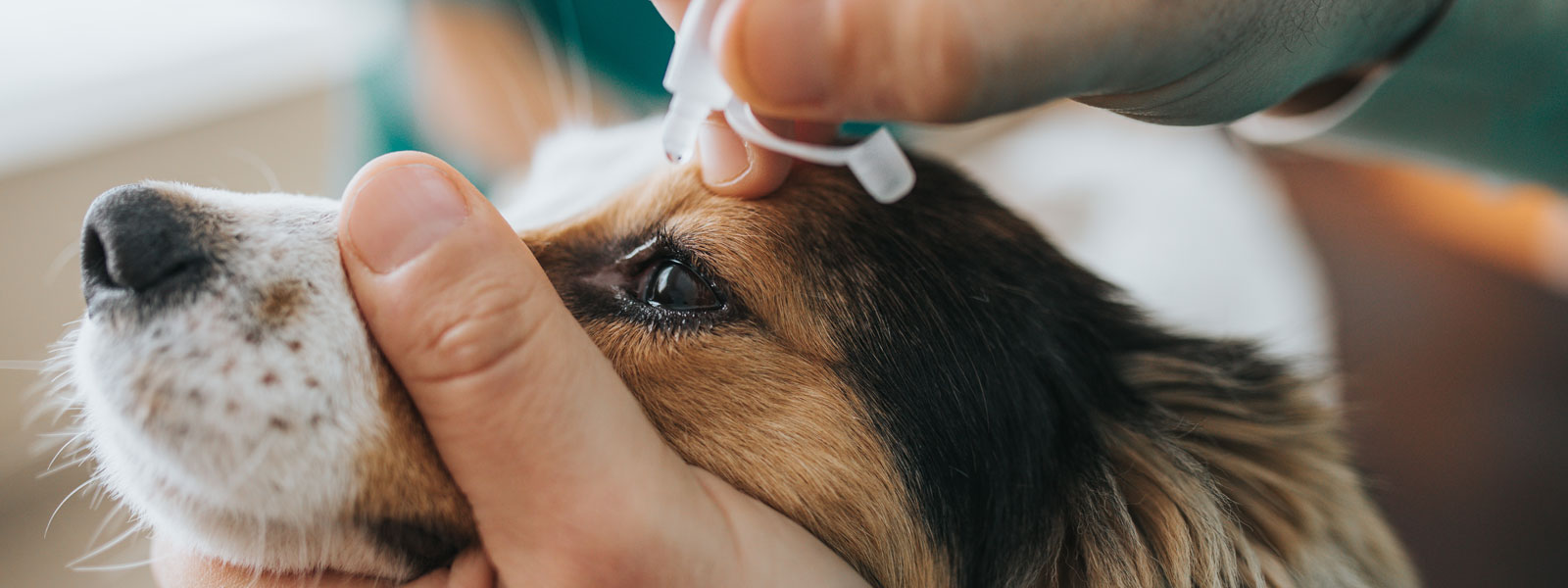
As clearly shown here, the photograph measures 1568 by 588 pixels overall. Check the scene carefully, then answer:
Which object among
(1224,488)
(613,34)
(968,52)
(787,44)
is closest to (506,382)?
(787,44)

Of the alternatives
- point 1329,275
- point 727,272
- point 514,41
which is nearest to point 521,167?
point 514,41

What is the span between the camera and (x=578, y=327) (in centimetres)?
96

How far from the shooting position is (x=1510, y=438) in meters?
2.50

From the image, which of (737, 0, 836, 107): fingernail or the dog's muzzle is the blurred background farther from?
(737, 0, 836, 107): fingernail

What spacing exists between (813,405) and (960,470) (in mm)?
240

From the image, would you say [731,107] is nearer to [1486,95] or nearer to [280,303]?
[280,303]

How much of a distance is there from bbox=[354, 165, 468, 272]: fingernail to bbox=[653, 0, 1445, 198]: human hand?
36 centimetres

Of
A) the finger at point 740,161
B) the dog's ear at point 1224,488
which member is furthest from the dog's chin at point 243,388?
the dog's ear at point 1224,488

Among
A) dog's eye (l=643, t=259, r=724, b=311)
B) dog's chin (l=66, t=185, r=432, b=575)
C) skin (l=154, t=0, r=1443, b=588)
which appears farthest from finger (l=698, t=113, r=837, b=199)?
dog's chin (l=66, t=185, r=432, b=575)

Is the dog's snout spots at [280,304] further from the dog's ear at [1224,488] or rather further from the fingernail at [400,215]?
the dog's ear at [1224,488]

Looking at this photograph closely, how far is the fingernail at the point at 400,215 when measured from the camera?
2.99ft

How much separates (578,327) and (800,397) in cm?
31

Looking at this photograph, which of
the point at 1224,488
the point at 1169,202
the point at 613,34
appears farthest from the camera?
the point at 1169,202

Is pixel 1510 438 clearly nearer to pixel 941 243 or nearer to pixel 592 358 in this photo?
pixel 941 243
